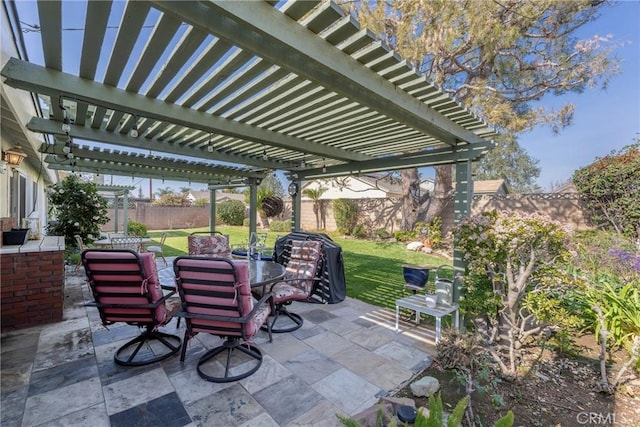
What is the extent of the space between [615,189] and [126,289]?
11309 millimetres

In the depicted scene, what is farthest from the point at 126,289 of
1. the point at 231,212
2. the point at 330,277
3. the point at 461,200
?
the point at 231,212

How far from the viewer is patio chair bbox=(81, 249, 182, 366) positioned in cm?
262

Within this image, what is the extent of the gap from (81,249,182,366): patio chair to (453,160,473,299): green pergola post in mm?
3702

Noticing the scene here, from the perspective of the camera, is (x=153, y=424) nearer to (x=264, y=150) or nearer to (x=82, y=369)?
(x=82, y=369)

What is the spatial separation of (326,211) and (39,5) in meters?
14.7

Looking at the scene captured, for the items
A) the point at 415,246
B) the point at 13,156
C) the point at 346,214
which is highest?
the point at 13,156

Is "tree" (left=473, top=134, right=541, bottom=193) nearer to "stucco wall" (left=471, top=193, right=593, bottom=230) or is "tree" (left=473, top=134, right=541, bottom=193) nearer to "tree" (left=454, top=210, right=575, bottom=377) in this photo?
"stucco wall" (left=471, top=193, right=593, bottom=230)

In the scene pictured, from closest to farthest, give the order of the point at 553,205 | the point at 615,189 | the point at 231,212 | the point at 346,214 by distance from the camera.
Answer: the point at 615,189 < the point at 553,205 < the point at 346,214 < the point at 231,212

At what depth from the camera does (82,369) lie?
108 inches

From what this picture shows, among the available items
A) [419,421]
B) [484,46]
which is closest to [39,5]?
[419,421]

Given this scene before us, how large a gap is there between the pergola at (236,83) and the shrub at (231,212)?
14.8 m

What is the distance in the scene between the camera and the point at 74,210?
263 inches

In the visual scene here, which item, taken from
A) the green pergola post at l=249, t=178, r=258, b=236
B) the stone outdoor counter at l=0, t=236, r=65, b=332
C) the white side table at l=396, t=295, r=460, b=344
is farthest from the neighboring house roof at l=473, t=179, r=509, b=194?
the stone outdoor counter at l=0, t=236, r=65, b=332

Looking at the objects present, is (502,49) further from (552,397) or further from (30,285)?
(30,285)
